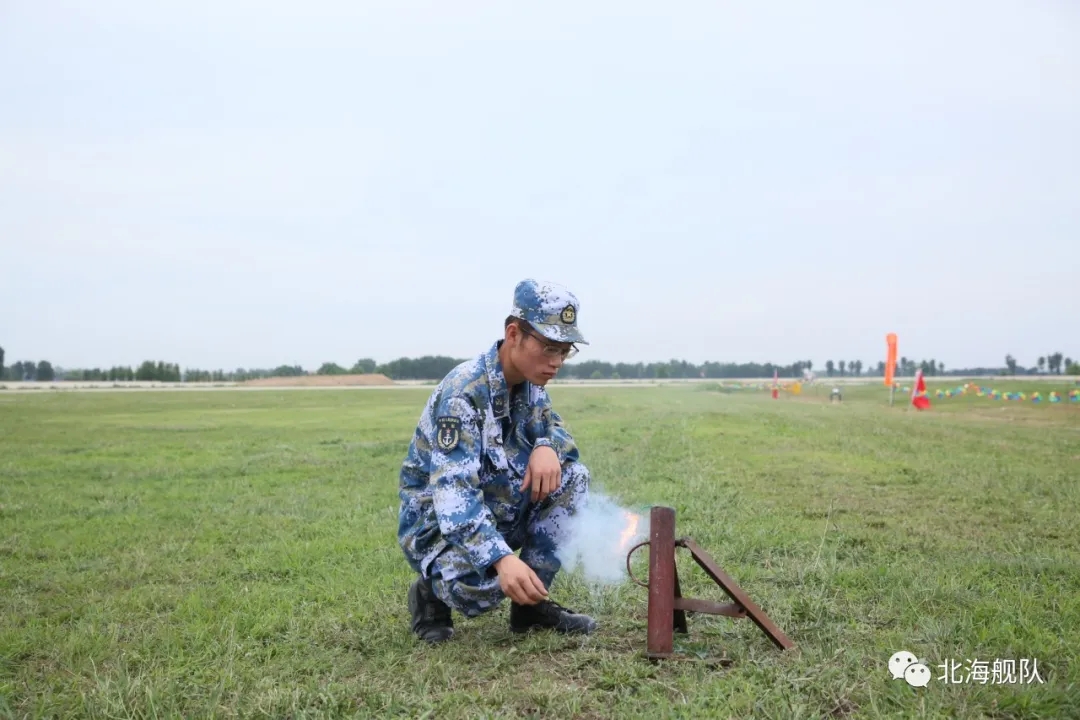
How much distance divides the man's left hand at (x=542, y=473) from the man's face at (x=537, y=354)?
0.36 meters

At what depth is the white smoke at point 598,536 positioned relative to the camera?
4.08 meters

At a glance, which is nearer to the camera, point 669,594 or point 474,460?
point 669,594

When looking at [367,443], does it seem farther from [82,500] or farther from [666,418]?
[666,418]

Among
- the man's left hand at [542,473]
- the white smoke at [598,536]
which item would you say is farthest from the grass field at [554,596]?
the man's left hand at [542,473]

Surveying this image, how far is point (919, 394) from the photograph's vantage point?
27859 mm

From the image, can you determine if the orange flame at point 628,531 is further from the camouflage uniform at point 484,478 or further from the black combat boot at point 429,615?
the black combat boot at point 429,615

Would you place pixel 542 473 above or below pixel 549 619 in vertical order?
above

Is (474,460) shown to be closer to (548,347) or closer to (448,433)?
(448,433)

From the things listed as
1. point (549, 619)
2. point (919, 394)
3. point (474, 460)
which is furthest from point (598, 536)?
point (919, 394)

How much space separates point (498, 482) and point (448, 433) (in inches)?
16.7

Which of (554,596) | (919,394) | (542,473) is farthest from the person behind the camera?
(919,394)

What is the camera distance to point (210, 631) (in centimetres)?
419

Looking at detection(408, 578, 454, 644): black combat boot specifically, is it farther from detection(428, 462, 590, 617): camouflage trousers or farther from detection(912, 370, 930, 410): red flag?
detection(912, 370, 930, 410): red flag

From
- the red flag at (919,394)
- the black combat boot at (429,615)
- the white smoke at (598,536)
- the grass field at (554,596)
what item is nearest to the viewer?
the grass field at (554,596)
